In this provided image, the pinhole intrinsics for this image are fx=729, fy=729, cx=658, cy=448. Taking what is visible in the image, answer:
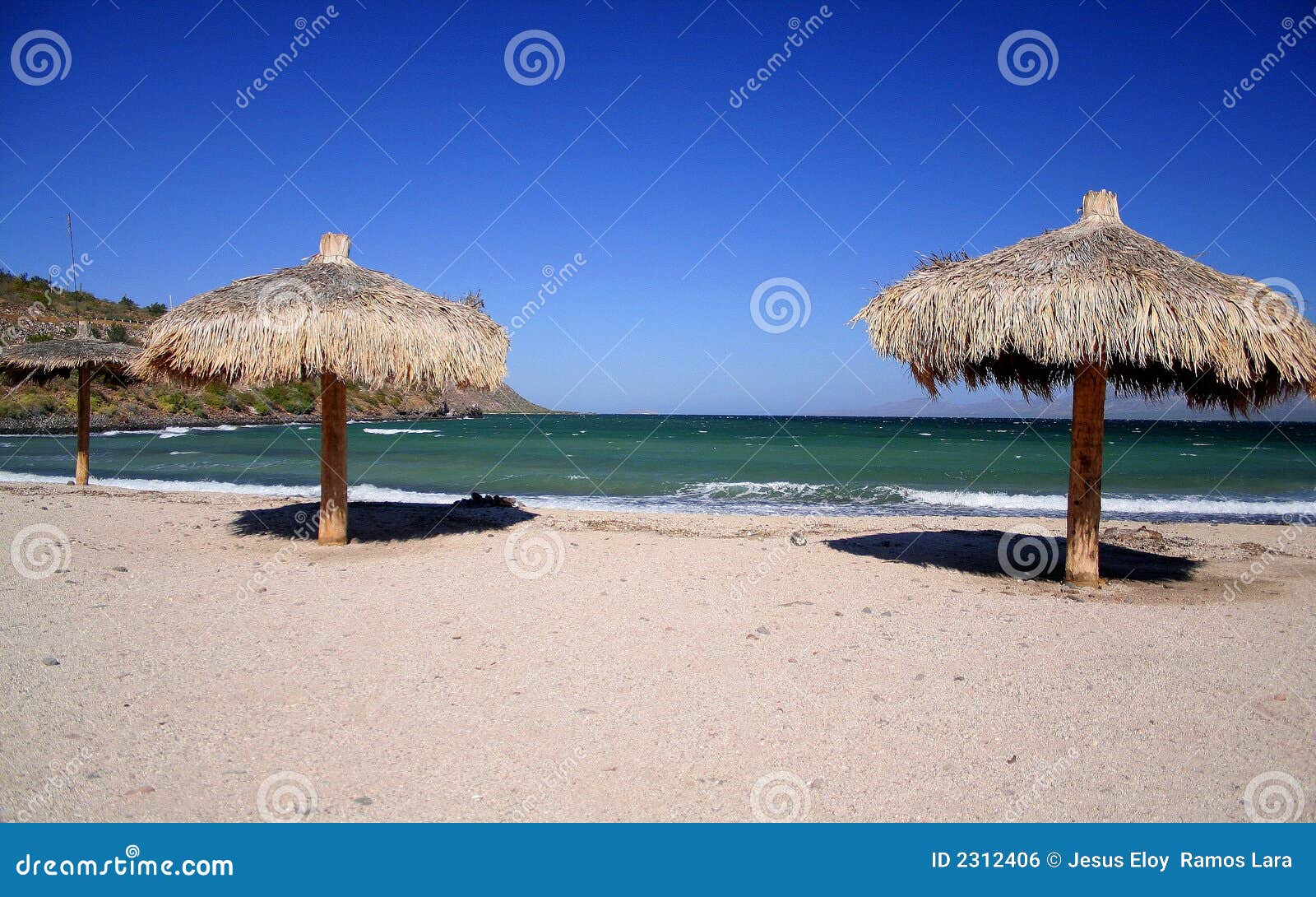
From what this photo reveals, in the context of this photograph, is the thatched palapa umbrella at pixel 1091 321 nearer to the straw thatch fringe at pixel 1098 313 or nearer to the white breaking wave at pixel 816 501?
the straw thatch fringe at pixel 1098 313

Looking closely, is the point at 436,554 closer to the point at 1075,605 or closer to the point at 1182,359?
the point at 1075,605

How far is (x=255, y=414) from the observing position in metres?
45.4

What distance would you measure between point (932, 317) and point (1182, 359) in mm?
1787

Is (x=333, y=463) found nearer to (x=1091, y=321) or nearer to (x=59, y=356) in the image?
(x=1091, y=321)

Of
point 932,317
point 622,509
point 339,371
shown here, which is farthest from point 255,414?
point 932,317

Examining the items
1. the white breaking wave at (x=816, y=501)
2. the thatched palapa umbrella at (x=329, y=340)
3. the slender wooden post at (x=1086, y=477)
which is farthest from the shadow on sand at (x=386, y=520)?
the slender wooden post at (x=1086, y=477)

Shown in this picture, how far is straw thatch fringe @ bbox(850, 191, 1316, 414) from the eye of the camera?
536cm

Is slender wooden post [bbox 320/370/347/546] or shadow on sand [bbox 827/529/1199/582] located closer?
shadow on sand [bbox 827/529/1199/582]

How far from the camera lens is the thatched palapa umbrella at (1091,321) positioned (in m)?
5.37

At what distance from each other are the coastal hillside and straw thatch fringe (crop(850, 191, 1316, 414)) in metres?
19.8

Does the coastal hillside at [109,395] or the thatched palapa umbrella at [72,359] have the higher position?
the coastal hillside at [109,395]

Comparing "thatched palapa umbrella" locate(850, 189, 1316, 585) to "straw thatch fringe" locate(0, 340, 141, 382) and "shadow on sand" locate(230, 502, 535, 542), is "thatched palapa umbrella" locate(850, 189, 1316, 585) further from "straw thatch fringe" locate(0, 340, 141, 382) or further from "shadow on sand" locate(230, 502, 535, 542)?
"straw thatch fringe" locate(0, 340, 141, 382)

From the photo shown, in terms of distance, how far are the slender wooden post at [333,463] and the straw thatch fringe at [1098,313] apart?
5093 millimetres

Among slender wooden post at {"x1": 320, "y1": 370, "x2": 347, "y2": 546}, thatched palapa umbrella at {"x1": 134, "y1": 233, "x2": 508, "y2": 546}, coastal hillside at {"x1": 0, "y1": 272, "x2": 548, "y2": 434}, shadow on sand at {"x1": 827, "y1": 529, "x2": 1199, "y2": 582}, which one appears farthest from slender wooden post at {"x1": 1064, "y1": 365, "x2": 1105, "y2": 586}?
coastal hillside at {"x1": 0, "y1": 272, "x2": 548, "y2": 434}
